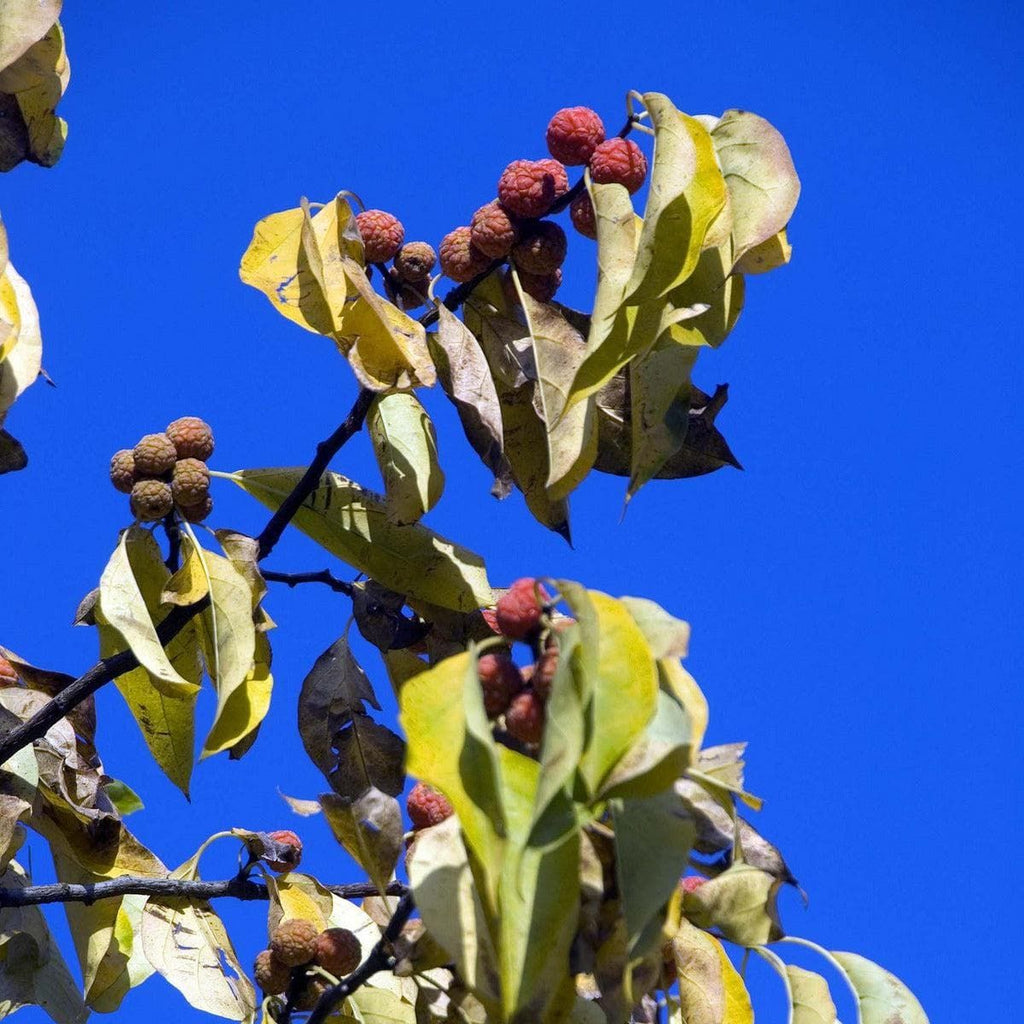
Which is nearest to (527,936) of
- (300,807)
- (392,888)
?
(392,888)

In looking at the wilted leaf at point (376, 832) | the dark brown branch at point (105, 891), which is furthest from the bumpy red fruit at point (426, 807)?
the dark brown branch at point (105, 891)

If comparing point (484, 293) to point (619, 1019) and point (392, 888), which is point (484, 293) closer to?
point (392, 888)

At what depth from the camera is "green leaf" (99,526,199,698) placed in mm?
1755

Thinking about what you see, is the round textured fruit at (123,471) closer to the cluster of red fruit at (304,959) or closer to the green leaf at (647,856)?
the cluster of red fruit at (304,959)

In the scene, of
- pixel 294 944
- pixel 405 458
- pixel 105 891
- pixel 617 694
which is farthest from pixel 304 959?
pixel 617 694

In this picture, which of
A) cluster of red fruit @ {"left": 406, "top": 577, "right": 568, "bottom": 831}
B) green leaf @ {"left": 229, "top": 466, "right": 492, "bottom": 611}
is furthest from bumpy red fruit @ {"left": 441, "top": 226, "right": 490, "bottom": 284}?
cluster of red fruit @ {"left": 406, "top": 577, "right": 568, "bottom": 831}

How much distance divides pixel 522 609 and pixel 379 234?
30.0 inches

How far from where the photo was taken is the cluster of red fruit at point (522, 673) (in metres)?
1.41

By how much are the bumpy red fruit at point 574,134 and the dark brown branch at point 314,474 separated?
403 mm

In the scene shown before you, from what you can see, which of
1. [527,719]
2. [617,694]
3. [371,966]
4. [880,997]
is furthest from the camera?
[880,997]

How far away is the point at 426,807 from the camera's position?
5.78ft

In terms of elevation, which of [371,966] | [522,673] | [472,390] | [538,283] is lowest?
[371,966]

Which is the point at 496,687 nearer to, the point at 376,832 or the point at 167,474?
the point at 376,832

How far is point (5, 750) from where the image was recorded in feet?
6.39
